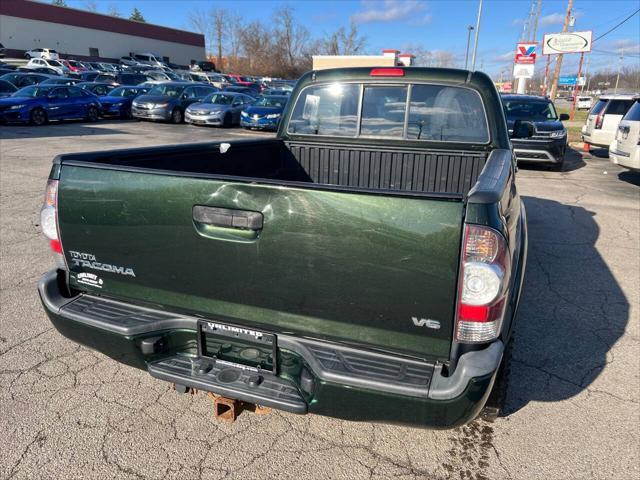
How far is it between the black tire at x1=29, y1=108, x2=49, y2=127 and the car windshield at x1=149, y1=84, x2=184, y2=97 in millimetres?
4877

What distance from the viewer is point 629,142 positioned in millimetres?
9219

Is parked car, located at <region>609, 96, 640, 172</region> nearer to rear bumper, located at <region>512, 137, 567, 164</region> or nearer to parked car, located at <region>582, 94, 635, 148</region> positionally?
rear bumper, located at <region>512, 137, 567, 164</region>

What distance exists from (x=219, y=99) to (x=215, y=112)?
4.80ft

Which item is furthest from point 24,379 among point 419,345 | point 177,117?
point 177,117

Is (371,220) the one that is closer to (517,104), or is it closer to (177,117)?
(517,104)

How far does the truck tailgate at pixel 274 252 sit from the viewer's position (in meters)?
1.83

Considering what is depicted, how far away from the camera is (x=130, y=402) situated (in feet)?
9.07

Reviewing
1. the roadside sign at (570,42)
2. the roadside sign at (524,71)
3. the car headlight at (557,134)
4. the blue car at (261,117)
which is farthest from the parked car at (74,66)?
the car headlight at (557,134)

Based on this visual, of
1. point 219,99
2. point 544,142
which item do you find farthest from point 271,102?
point 544,142

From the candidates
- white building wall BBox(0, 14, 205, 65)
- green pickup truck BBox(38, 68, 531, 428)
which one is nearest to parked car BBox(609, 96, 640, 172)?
green pickup truck BBox(38, 68, 531, 428)

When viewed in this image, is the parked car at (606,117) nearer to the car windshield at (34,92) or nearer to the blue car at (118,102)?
the blue car at (118,102)

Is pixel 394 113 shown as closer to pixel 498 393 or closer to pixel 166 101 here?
pixel 498 393

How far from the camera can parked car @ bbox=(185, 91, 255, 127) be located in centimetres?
1884

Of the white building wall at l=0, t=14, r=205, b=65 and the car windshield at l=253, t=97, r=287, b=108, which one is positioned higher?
the white building wall at l=0, t=14, r=205, b=65
